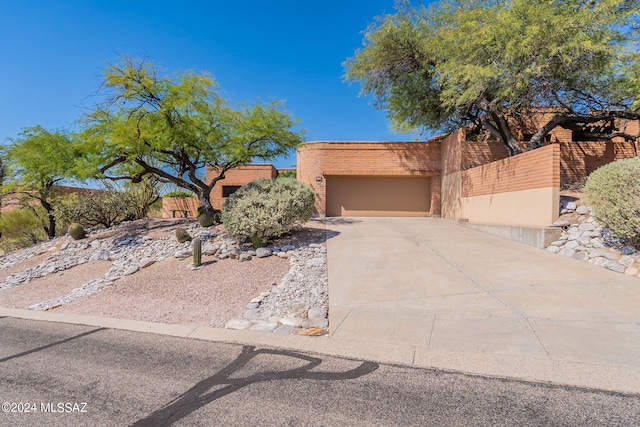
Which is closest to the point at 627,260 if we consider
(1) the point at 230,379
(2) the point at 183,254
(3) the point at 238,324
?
(3) the point at 238,324

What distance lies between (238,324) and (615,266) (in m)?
7.45

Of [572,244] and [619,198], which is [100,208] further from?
[619,198]

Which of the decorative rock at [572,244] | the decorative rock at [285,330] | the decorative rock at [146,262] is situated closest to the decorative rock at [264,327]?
the decorative rock at [285,330]

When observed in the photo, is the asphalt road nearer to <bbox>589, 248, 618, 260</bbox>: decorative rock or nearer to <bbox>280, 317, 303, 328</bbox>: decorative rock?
<bbox>280, 317, 303, 328</bbox>: decorative rock

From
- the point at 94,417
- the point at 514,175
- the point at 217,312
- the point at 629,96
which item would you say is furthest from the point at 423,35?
the point at 94,417

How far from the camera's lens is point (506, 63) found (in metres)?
10.7

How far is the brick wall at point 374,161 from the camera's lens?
56.5ft

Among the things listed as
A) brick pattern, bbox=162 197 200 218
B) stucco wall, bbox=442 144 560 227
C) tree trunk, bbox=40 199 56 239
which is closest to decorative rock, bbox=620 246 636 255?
stucco wall, bbox=442 144 560 227

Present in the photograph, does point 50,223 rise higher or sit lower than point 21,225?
higher

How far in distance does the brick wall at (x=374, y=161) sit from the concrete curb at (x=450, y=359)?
502 inches

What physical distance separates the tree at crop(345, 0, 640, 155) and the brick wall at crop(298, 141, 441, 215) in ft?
4.56

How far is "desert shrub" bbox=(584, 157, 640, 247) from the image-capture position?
673 cm

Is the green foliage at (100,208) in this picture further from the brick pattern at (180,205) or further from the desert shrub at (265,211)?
the desert shrub at (265,211)

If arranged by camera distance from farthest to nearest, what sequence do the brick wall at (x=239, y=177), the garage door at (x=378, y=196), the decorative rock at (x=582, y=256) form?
the brick wall at (x=239, y=177) → the garage door at (x=378, y=196) → the decorative rock at (x=582, y=256)
